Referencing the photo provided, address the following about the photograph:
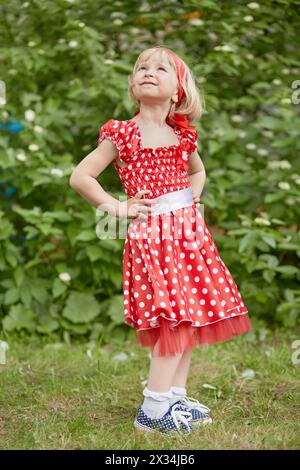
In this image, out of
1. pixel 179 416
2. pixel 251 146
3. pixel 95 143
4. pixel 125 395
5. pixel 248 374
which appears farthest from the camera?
pixel 95 143

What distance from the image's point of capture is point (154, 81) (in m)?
2.46

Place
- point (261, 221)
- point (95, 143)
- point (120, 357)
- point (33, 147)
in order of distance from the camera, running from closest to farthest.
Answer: point (120, 357) < point (261, 221) < point (33, 147) < point (95, 143)

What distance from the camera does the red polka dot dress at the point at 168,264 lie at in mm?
2459

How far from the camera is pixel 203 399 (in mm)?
2951

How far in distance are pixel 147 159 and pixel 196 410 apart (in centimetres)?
90

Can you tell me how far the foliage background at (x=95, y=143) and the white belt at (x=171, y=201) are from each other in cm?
113

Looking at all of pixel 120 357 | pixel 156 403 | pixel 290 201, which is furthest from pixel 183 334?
pixel 290 201

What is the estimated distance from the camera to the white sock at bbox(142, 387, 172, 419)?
8.30 feet

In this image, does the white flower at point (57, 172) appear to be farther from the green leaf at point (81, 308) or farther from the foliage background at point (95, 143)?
the green leaf at point (81, 308)

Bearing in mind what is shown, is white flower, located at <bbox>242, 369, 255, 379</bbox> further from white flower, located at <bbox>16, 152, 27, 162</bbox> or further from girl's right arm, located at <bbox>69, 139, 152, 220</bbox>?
white flower, located at <bbox>16, 152, 27, 162</bbox>

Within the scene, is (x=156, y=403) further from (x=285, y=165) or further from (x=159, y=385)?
(x=285, y=165)

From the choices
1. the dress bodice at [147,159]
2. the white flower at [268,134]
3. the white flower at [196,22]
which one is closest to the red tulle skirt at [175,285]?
the dress bodice at [147,159]

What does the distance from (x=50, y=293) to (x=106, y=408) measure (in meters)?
1.16
